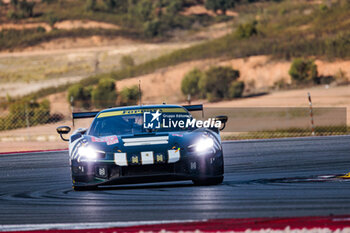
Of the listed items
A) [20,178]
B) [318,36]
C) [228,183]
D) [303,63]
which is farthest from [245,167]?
[318,36]

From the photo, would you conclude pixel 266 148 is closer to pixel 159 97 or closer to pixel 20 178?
pixel 20 178

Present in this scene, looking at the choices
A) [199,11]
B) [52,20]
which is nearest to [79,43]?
[52,20]

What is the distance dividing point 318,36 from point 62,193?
5820cm

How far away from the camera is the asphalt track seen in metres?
7.22

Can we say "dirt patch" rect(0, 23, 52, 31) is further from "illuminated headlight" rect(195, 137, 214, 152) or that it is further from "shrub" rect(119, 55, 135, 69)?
"illuminated headlight" rect(195, 137, 214, 152)

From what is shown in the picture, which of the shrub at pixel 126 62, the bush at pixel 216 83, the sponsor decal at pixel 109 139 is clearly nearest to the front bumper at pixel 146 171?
the sponsor decal at pixel 109 139

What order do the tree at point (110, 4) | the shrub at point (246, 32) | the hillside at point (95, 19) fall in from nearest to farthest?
the shrub at point (246, 32) < the hillside at point (95, 19) < the tree at point (110, 4)

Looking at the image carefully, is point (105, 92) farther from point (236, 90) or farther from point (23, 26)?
point (23, 26)

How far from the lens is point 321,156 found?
47.4 feet

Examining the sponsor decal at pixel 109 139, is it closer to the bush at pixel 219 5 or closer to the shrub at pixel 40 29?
the shrub at pixel 40 29

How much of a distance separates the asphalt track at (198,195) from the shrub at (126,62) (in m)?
62.8

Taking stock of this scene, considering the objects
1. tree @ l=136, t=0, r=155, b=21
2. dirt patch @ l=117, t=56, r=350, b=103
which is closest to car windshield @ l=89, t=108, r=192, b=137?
dirt patch @ l=117, t=56, r=350, b=103

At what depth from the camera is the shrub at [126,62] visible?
3047 inches

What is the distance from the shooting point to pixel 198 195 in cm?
885
